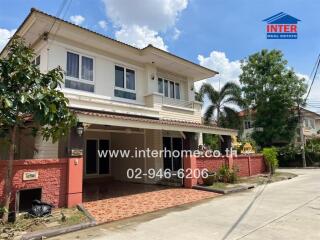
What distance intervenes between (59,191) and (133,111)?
20.8 ft

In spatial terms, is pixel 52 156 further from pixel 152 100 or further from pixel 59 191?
pixel 152 100

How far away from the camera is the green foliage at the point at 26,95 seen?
759 cm

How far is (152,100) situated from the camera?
16281 mm

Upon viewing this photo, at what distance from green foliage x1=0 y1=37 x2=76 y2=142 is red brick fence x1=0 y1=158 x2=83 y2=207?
3.97 feet

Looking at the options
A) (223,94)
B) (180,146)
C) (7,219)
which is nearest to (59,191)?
(7,219)

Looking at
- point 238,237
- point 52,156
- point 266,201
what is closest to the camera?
point 238,237

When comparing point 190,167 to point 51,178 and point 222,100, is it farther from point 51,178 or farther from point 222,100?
point 222,100

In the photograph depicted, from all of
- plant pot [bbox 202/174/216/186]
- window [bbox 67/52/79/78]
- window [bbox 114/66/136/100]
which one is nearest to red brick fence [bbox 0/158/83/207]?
window [bbox 67/52/79/78]

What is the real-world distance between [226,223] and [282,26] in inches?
426

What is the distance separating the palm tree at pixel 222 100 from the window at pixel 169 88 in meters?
13.5

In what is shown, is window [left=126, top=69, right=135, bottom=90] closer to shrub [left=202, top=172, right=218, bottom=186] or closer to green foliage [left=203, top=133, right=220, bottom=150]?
shrub [left=202, top=172, right=218, bottom=186]

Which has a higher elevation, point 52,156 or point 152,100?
point 152,100

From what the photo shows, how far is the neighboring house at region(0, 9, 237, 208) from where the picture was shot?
1216cm

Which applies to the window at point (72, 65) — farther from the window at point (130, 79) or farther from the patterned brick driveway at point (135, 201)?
the patterned brick driveway at point (135, 201)
